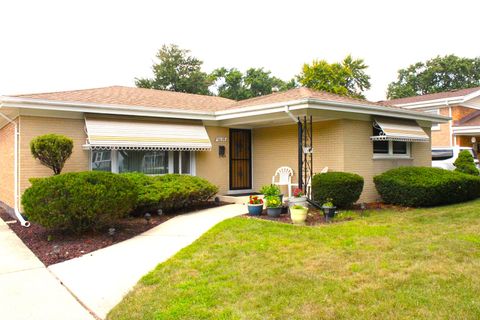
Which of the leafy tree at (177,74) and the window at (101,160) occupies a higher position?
the leafy tree at (177,74)

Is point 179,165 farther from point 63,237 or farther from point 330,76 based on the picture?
point 330,76

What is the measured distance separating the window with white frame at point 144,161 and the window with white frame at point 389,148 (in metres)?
6.27

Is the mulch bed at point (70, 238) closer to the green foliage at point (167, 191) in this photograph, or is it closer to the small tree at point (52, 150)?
the green foliage at point (167, 191)

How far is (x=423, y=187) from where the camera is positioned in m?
11.2

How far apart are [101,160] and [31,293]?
6.85 meters

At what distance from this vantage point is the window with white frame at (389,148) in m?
13.0

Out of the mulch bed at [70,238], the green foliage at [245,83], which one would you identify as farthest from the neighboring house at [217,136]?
the green foliage at [245,83]

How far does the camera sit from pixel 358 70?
37.9 metres

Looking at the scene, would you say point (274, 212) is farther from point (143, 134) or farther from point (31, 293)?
point (31, 293)

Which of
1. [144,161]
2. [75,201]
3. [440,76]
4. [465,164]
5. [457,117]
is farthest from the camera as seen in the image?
[440,76]

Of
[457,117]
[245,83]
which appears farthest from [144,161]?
[245,83]

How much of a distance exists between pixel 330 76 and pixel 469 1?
73.0ft

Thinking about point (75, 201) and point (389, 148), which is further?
point (389, 148)

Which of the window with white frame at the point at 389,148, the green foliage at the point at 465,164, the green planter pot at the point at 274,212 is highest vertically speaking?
the window with white frame at the point at 389,148
